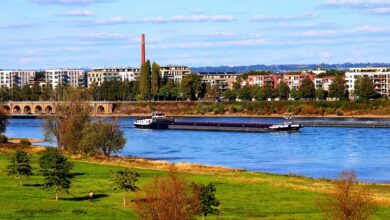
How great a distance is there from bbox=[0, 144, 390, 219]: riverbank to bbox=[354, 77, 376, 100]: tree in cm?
11336

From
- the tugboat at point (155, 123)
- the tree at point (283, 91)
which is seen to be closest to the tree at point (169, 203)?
the tugboat at point (155, 123)

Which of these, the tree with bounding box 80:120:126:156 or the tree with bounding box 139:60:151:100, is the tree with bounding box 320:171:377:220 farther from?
the tree with bounding box 139:60:151:100

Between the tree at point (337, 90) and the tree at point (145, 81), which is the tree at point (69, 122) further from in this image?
the tree at point (145, 81)

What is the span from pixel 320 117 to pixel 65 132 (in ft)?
311

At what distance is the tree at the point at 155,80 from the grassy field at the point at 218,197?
132959mm

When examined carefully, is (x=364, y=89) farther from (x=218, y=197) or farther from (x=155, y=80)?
(x=218, y=197)

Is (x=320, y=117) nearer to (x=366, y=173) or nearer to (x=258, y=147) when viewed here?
(x=258, y=147)

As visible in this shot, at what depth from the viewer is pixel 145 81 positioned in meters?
194

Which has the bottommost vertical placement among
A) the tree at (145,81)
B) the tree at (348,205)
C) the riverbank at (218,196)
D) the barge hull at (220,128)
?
the barge hull at (220,128)

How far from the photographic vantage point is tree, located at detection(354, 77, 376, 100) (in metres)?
172

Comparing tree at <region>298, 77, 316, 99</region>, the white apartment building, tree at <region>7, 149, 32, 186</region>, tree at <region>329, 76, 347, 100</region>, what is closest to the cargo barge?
tree at <region>329, 76, 347, 100</region>

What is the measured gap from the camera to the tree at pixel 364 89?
171750 mm

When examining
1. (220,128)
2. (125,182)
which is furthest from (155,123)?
(125,182)

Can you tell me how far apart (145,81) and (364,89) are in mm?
48157
